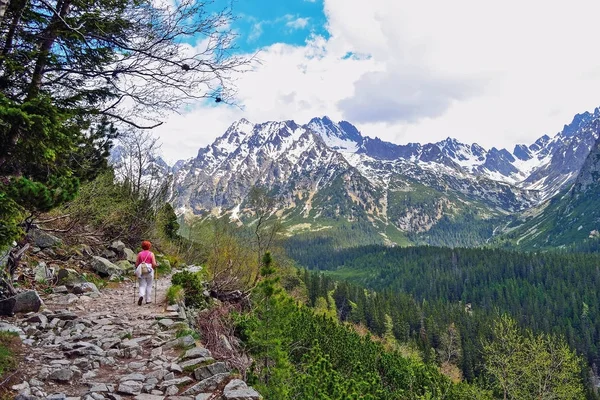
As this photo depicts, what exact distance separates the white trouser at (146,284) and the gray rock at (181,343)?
5.28m

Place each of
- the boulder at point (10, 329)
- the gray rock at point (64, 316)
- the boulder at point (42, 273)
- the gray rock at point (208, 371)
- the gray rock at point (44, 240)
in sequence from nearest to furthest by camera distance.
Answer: the gray rock at point (208, 371)
the boulder at point (10, 329)
the gray rock at point (64, 316)
the boulder at point (42, 273)
the gray rock at point (44, 240)

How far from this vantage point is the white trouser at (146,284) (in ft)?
47.0

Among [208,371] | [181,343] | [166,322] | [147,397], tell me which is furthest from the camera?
[166,322]

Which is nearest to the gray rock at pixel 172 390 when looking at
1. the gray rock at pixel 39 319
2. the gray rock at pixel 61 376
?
the gray rock at pixel 61 376

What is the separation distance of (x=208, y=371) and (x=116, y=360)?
2.21 m

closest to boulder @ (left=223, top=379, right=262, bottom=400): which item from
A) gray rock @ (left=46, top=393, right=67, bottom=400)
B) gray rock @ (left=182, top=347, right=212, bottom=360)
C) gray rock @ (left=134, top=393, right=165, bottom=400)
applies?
gray rock @ (left=134, top=393, right=165, bottom=400)

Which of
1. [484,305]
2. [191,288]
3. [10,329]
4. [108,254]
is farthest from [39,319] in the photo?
[484,305]

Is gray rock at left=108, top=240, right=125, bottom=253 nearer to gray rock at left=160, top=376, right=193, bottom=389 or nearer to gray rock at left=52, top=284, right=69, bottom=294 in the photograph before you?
gray rock at left=52, top=284, right=69, bottom=294

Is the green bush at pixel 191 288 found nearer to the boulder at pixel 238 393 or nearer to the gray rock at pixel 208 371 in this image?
the gray rock at pixel 208 371

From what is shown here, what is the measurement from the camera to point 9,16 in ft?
24.4

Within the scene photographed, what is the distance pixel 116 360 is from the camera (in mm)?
8602

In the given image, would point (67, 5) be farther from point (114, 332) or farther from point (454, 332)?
point (454, 332)

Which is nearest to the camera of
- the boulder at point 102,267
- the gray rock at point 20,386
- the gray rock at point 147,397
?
the gray rock at point 20,386

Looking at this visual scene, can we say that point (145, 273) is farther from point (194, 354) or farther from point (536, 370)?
point (536, 370)
